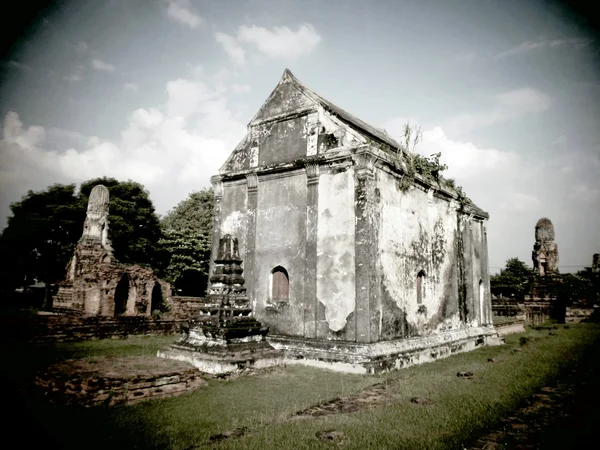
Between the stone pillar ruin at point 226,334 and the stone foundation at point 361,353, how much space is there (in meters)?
0.64

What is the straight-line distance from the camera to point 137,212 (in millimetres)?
34500

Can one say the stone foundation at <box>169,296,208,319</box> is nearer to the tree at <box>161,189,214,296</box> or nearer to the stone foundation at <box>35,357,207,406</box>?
the stone foundation at <box>35,357,207,406</box>

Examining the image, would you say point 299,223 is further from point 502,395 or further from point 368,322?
point 502,395

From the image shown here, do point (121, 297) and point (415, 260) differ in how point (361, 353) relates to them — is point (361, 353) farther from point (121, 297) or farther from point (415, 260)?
point (121, 297)

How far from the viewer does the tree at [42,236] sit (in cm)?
3216

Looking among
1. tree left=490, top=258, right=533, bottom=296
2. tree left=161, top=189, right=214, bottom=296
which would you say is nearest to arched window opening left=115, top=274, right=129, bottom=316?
tree left=161, top=189, right=214, bottom=296

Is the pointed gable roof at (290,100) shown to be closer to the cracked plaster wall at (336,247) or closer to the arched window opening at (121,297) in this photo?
the cracked plaster wall at (336,247)

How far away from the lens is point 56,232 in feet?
109

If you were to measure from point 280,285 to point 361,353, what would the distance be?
3255 millimetres

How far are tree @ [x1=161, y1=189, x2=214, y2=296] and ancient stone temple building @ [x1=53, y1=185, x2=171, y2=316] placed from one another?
16.7ft

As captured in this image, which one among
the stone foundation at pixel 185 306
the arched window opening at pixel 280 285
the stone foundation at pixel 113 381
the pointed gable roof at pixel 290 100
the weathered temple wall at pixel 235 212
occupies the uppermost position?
the pointed gable roof at pixel 290 100

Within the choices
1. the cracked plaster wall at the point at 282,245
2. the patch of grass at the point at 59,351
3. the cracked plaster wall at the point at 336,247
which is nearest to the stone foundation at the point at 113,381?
the patch of grass at the point at 59,351

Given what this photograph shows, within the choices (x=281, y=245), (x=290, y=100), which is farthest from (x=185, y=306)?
(x=290, y=100)

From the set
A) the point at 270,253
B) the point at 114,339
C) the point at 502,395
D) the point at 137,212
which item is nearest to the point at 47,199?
the point at 137,212
